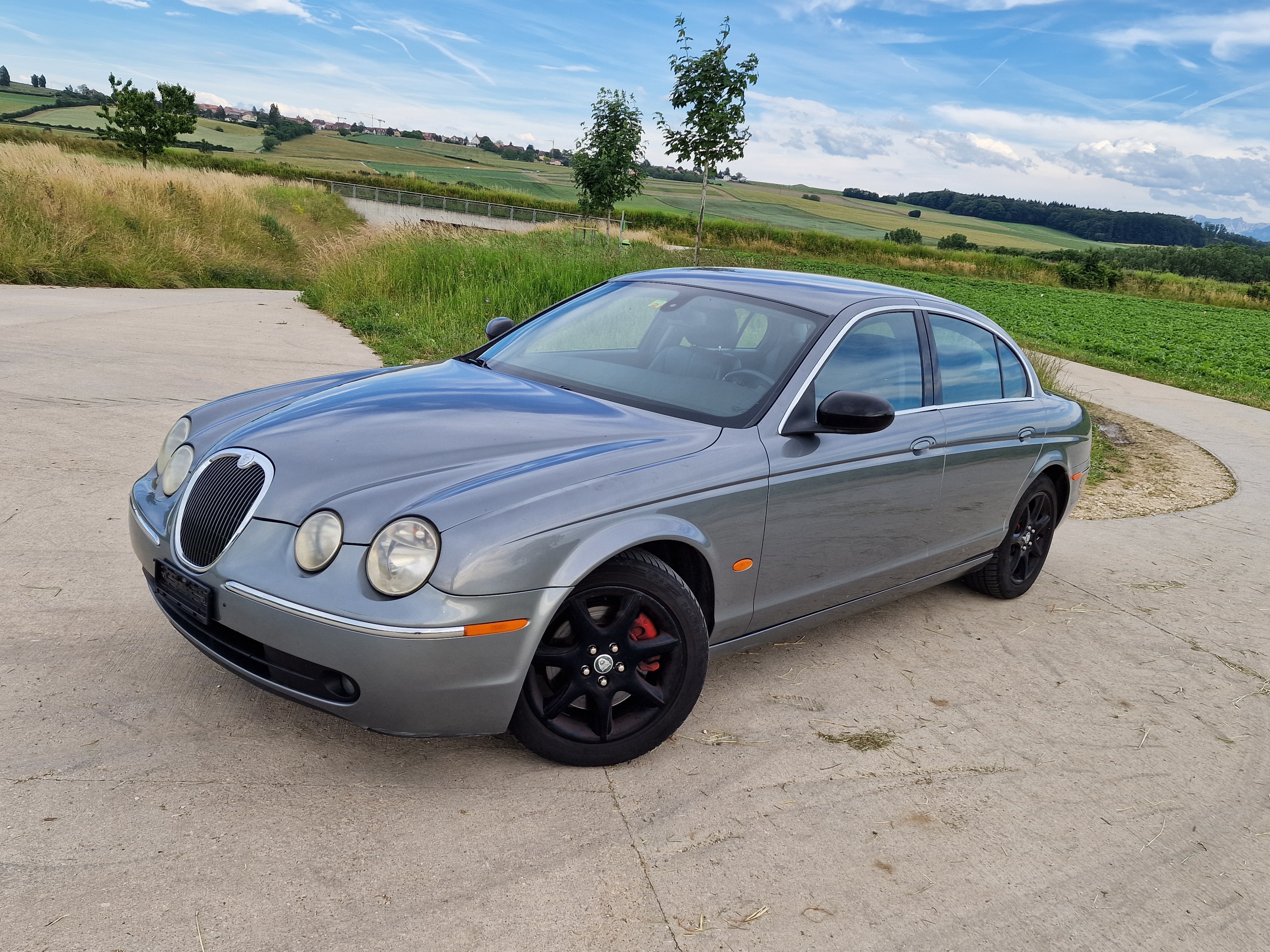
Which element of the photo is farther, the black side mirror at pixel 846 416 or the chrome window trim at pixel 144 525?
the black side mirror at pixel 846 416

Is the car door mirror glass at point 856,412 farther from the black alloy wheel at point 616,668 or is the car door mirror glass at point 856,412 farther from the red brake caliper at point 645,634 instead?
the red brake caliper at point 645,634

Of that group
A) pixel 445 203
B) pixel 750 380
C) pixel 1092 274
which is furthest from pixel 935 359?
pixel 445 203

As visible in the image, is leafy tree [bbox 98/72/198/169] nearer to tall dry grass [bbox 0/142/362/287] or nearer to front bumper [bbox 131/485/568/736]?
tall dry grass [bbox 0/142/362/287]

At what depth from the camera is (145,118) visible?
139ft

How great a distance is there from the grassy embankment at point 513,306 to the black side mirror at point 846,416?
→ 7090mm

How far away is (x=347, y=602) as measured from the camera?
261 centimetres

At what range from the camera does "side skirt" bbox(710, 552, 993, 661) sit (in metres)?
3.57

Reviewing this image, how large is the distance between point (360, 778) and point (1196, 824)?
2668 millimetres

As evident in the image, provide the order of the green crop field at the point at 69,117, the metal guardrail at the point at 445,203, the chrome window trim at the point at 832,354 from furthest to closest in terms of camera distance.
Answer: the green crop field at the point at 69,117 < the metal guardrail at the point at 445,203 < the chrome window trim at the point at 832,354

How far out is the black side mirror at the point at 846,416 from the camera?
343 centimetres

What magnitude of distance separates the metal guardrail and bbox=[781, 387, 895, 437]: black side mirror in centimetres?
5490

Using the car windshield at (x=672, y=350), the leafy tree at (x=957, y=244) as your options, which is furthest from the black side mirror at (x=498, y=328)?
the leafy tree at (x=957, y=244)

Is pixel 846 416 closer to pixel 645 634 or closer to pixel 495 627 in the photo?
pixel 645 634

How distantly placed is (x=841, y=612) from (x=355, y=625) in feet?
7.04
